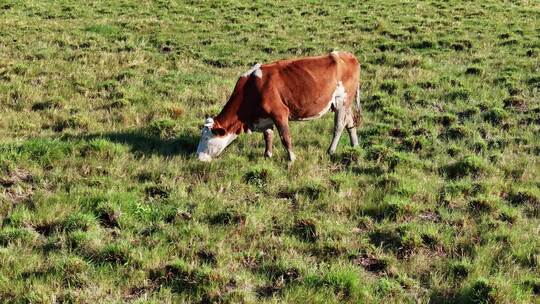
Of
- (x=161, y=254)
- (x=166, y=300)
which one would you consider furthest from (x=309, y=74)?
(x=166, y=300)

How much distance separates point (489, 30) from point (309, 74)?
1478 centimetres

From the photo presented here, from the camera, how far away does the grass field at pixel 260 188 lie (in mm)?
6699

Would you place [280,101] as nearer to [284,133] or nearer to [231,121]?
[284,133]

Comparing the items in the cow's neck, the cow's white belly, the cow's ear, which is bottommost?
the cow's ear

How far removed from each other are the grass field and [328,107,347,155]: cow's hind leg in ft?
0.70

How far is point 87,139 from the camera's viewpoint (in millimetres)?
11820

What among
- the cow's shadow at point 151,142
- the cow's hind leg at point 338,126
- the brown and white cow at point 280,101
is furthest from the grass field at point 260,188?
the brown and white cow at point 280,101

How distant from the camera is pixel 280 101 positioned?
11.0 m

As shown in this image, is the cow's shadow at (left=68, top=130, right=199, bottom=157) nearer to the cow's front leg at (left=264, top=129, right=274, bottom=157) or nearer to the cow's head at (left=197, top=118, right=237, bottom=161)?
the cow's head at (left=197, top=118, right=237, bottom=161)

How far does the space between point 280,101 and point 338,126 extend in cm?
131

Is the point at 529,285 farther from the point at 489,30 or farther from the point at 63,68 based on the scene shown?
the point at 489,30

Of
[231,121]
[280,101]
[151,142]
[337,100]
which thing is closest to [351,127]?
[337,100]

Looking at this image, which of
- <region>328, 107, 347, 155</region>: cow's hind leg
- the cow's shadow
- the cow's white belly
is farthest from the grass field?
the cow's white belly

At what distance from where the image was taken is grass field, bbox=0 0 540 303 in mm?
6699
